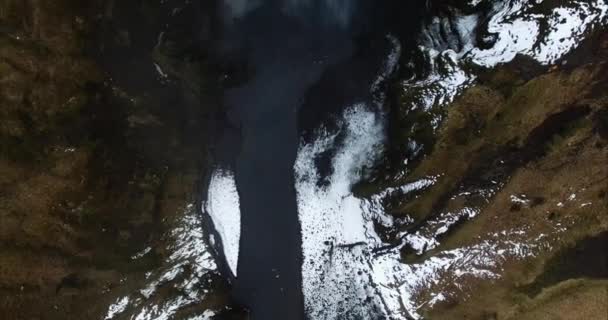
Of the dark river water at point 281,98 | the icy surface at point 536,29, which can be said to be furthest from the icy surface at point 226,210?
the icy surface at point 536,29

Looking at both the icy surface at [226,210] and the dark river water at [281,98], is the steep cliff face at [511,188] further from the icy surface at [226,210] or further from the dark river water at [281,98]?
the icy surface at [226,210]

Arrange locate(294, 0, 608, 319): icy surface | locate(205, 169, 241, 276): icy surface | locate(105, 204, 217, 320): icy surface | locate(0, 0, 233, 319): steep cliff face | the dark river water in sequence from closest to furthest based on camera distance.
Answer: locate(0, 0, 233, 319): steep cliff face < locate(294, 0, 608, 319): icy surface < locate(105, 204, 217, 320): icy surface < the dark river water < locate(205, 169, 241, 276): icy surface

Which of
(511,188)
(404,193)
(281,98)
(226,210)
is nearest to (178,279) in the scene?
(226,210)

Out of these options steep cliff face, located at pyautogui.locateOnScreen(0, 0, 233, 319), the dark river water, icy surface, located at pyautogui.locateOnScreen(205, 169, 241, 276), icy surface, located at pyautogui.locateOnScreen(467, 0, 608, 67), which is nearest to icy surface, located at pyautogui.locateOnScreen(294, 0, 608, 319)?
icy surface, located at pyautogui.locateOnScreen(467, 0, 608, 67)

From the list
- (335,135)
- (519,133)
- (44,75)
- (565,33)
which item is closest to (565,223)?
(519,133)

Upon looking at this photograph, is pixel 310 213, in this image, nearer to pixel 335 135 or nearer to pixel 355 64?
pixel 335 135

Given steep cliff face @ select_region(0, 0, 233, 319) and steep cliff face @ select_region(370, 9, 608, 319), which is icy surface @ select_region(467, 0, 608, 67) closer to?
steep cliff face @ select_region(370, 9, 608, 319)
